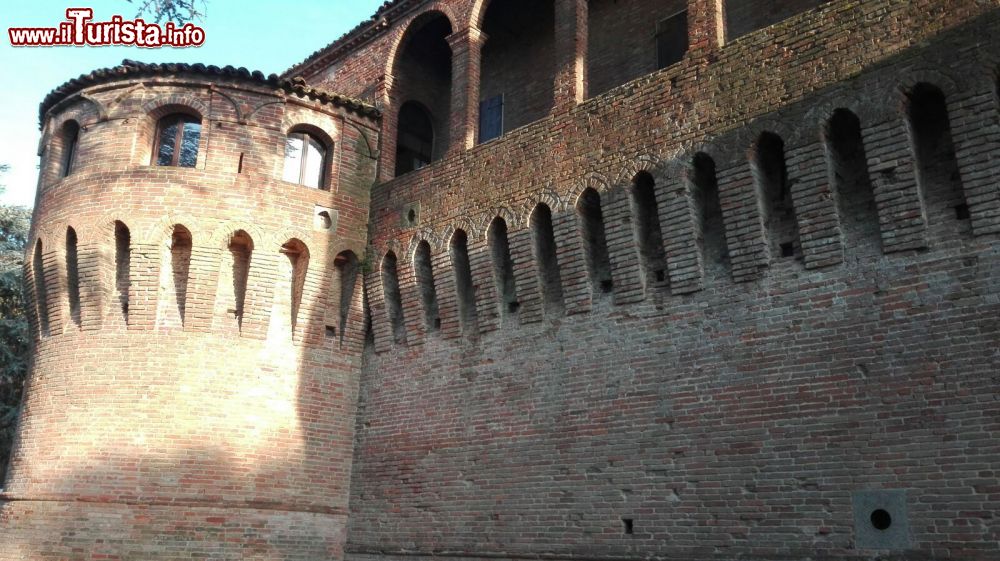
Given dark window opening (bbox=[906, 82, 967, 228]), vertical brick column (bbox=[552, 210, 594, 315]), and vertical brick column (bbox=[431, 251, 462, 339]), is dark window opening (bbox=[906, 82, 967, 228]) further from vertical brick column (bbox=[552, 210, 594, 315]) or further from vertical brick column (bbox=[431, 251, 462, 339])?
vertical brick column (bbox=[431, 251, 462, 339])

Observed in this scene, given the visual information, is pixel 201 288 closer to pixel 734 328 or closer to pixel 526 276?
pixel 526 276

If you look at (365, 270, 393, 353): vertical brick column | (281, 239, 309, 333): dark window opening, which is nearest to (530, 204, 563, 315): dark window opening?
(365, 270, 393, 353): vertical brick column

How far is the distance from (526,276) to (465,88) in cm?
392

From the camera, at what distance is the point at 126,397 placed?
494 inches

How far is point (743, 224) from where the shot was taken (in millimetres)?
9766

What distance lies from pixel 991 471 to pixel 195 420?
32.9 ft

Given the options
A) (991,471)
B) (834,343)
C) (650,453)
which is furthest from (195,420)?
(991,471)

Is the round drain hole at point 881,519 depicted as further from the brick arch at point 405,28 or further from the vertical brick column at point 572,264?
the brick arch at point 405,28

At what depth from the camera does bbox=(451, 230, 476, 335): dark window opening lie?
41.2 ft

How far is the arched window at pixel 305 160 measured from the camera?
47.0 ft

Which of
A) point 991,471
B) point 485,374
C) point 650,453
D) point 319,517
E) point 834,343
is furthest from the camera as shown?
point 319,517

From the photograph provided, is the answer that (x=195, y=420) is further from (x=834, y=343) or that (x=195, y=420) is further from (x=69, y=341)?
(x=834, y=343)

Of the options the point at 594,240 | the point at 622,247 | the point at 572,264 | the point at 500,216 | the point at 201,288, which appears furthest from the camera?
the point at 201,288

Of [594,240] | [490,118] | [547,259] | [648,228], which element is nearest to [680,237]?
[648,228]
